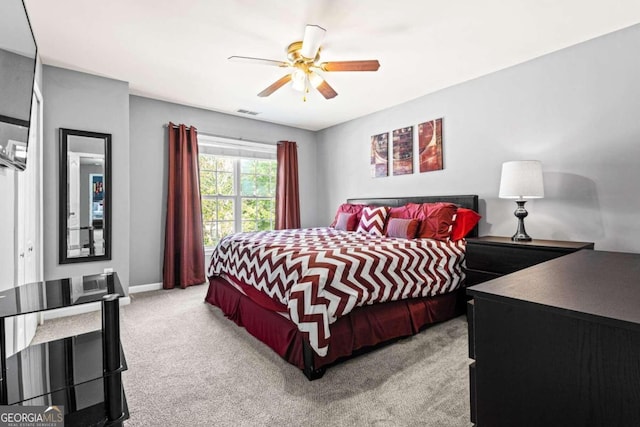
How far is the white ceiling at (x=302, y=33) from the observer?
7.28 ft

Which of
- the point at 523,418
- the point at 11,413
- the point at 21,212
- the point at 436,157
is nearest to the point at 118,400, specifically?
the point at 11,413

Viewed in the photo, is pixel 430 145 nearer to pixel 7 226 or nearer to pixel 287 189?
pixel 287 189

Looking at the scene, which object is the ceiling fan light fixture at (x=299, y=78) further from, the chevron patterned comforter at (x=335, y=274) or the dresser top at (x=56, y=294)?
the dresser top at (x=56, y=294)

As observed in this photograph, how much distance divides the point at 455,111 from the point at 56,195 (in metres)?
4.47

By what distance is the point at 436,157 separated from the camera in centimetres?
386

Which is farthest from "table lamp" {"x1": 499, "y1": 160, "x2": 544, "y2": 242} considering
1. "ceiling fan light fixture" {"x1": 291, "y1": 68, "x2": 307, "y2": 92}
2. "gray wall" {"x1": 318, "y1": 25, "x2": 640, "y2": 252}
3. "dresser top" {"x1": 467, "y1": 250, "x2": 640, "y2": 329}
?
"ceiling fan light fixture" {"x1": 291, "y1": 68, "x2": 307, "y2": 92}

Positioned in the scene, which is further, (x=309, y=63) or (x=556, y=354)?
(x=309, y=63)

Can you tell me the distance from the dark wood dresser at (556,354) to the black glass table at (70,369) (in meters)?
1.23

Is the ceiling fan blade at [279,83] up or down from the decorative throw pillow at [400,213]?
up

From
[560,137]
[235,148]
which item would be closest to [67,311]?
[235,148]

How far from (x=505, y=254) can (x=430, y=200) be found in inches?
52.5

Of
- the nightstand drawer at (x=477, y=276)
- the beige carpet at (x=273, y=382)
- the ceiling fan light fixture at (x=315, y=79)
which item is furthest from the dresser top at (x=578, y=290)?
the ceiling fan light fixture at (x=315, y=79)

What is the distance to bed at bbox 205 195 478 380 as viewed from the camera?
2.00 meters

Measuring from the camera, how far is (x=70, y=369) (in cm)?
120
